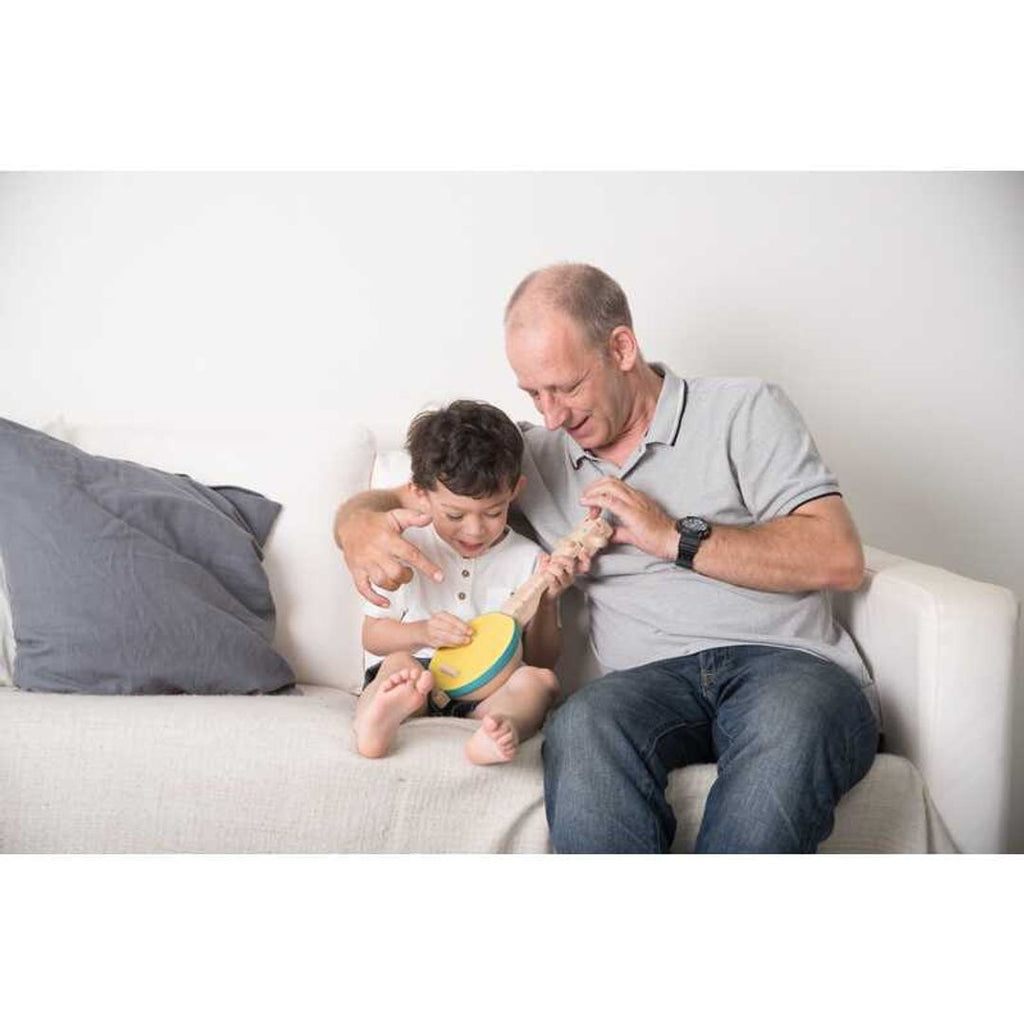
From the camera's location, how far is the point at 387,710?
179cm

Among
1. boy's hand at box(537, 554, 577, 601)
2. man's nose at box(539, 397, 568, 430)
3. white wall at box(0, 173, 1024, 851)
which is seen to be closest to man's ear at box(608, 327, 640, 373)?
man's nose at box(539, 397, 568, 430)

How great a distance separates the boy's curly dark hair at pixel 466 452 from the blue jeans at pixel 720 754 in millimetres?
394

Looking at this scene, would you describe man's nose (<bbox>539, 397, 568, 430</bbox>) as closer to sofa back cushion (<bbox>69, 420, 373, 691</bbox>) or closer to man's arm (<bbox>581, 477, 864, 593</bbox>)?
man's arm (<bbox>581, 477, 864, 593</bbox>)

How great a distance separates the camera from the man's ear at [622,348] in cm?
210

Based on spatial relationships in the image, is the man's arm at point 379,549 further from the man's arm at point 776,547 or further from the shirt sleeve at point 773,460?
the shirt sleeve at point 773,460

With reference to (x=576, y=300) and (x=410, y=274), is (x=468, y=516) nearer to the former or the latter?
(x=576, y=300)

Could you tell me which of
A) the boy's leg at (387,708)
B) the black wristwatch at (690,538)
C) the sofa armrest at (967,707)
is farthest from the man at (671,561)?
the boy's leg at (387,708)

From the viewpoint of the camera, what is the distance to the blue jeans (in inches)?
64.7

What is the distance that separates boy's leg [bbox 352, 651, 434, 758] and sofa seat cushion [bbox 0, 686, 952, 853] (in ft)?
0.10

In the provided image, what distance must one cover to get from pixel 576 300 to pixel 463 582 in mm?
545

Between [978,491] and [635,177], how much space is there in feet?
3.68

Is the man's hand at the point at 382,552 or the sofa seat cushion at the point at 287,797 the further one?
the man's hand at the point at 382,552

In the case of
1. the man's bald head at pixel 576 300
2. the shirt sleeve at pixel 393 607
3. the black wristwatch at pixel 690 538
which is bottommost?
the shirt sleeve at pixel 393 607

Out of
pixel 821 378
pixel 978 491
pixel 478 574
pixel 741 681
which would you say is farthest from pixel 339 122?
pixel 978 491
